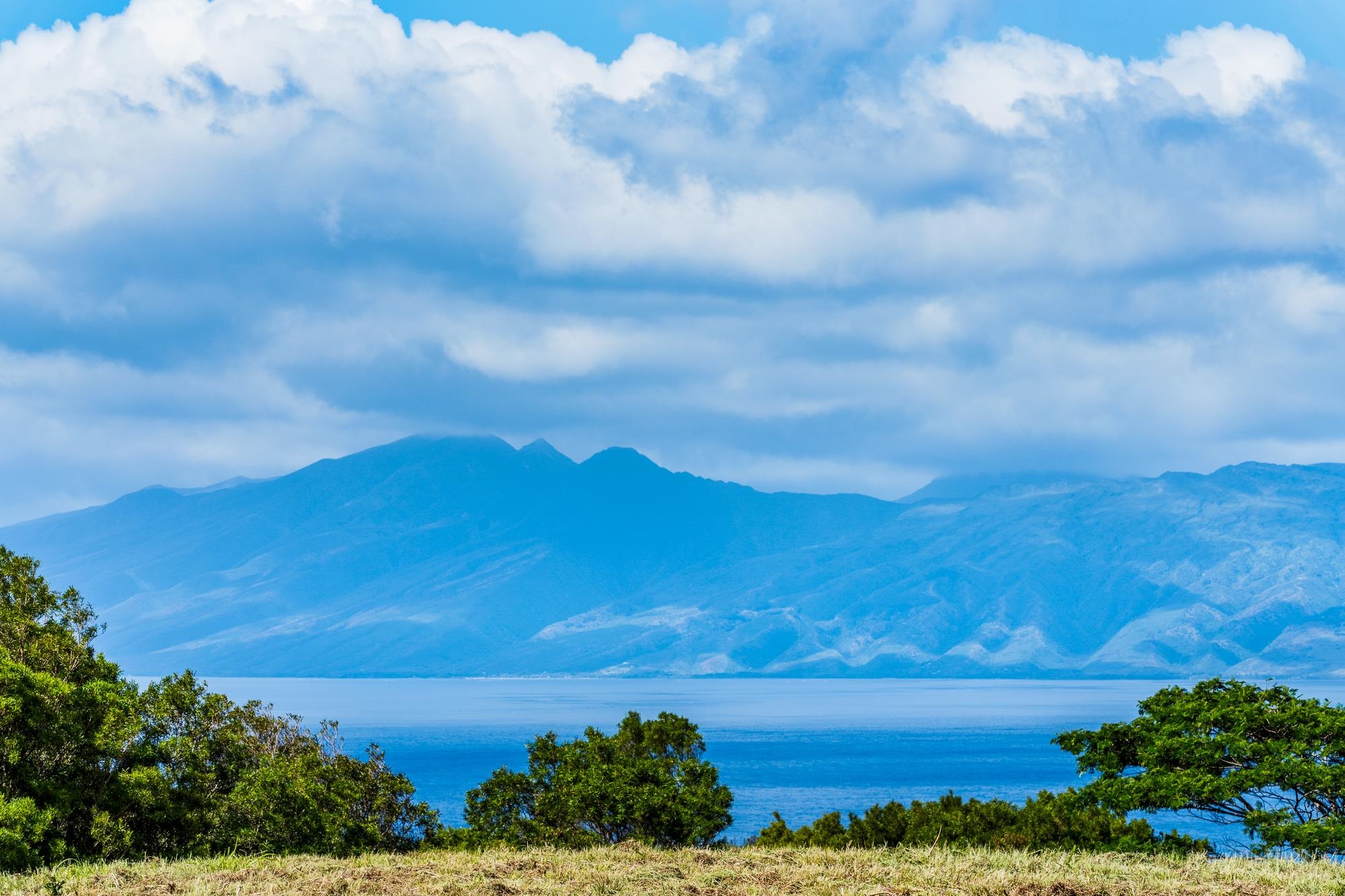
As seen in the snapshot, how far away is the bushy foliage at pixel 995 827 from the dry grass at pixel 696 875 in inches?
369

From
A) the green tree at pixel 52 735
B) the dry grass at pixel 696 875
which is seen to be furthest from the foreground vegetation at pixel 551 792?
the dry grass at pixel 696 875

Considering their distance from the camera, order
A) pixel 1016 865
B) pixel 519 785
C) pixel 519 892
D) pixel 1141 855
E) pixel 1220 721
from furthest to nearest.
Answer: pixel 519 785 < pixel 1220 721 < pixel 1141 855 < pixel 1016 865 < pixel 519 892

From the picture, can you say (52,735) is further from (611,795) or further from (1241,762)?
(1241,762)

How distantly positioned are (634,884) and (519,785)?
29661 mm

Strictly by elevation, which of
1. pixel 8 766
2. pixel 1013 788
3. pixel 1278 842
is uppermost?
pixel 8 766

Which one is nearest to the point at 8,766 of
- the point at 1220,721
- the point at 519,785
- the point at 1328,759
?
the point at 519,785

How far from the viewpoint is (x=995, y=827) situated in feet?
118

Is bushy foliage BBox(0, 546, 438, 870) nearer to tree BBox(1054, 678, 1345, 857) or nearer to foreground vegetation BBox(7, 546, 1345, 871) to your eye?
foreground vegetation BBox(7, 546, 1345, 871)

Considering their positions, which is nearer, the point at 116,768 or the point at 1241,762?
the point at 116,768

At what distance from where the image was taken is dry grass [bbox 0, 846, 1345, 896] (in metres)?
16.1

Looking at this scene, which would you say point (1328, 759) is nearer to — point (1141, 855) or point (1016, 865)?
point (1141, 855)

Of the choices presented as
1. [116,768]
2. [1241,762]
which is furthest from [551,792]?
[1241,762]

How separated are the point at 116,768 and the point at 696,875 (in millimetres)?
18658

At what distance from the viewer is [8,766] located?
26969 mm
